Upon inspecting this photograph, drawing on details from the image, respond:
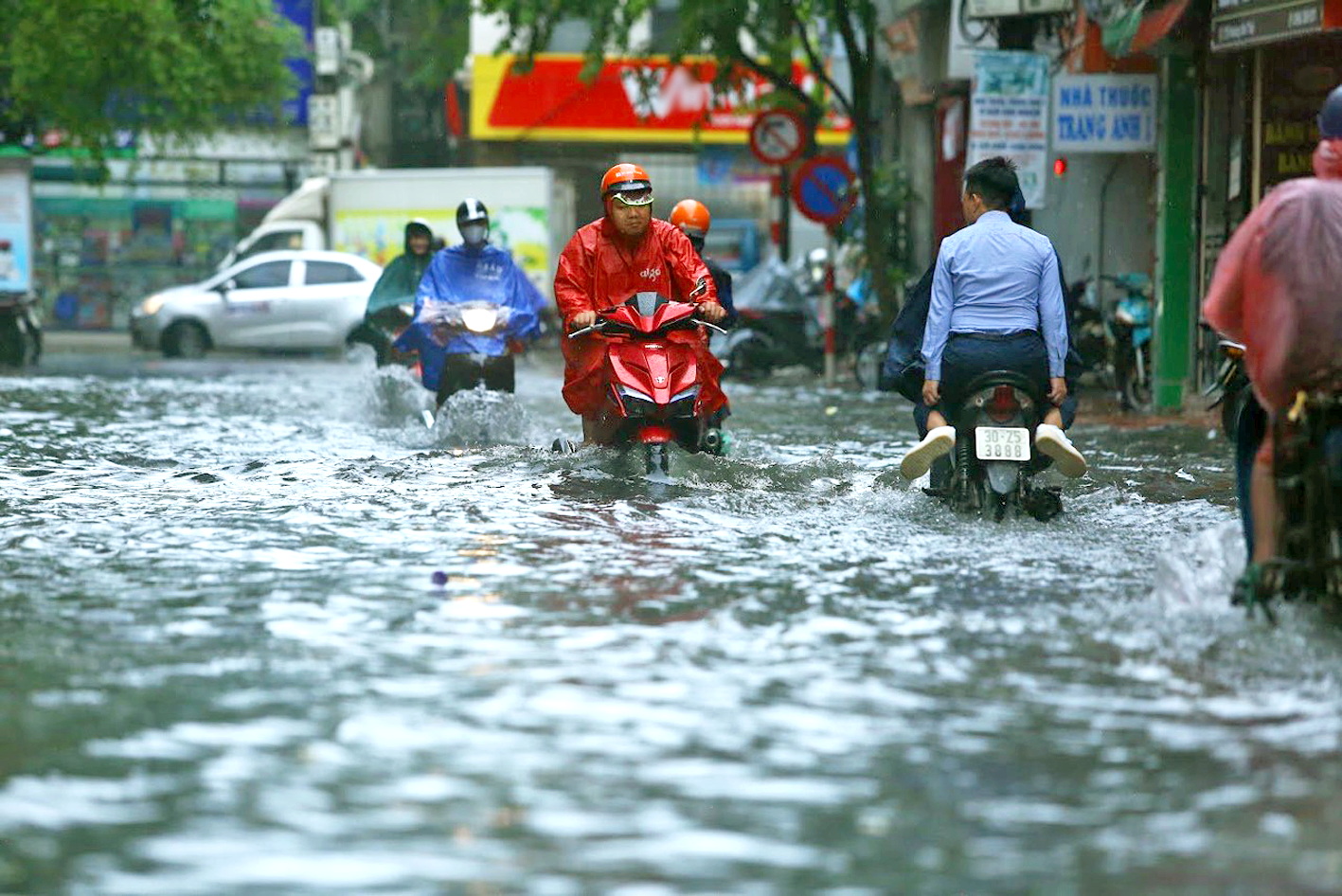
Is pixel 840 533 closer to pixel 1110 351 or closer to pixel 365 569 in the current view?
pixel 365 569

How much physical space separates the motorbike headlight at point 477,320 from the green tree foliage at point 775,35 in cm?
1044

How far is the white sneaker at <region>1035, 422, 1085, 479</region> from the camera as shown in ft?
32.5

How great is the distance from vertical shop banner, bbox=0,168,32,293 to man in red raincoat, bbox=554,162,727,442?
21.1m

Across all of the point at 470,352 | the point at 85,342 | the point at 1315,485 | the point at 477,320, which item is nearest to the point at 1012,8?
the point at 477,320

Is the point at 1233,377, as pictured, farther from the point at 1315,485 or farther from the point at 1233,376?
the point at 1315,485

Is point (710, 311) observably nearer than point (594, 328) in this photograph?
No

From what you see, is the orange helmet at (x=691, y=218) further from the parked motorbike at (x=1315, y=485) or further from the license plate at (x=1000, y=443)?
the parked motorbike at (x=1315, y=485)

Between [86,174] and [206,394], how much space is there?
23.7m

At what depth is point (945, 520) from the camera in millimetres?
10312

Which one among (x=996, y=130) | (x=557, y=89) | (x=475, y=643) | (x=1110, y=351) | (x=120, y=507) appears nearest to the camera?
(x=475, y=643)

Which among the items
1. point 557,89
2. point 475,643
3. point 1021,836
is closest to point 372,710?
point 475,643

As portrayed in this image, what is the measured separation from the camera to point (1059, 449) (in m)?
9.91

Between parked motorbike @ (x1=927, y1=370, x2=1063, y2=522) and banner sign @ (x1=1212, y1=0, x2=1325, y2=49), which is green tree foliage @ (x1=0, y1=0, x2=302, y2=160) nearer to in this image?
banner sign @ (x1=1212, y1=0, x2=1325, y2=49)

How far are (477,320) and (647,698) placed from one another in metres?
9.56
